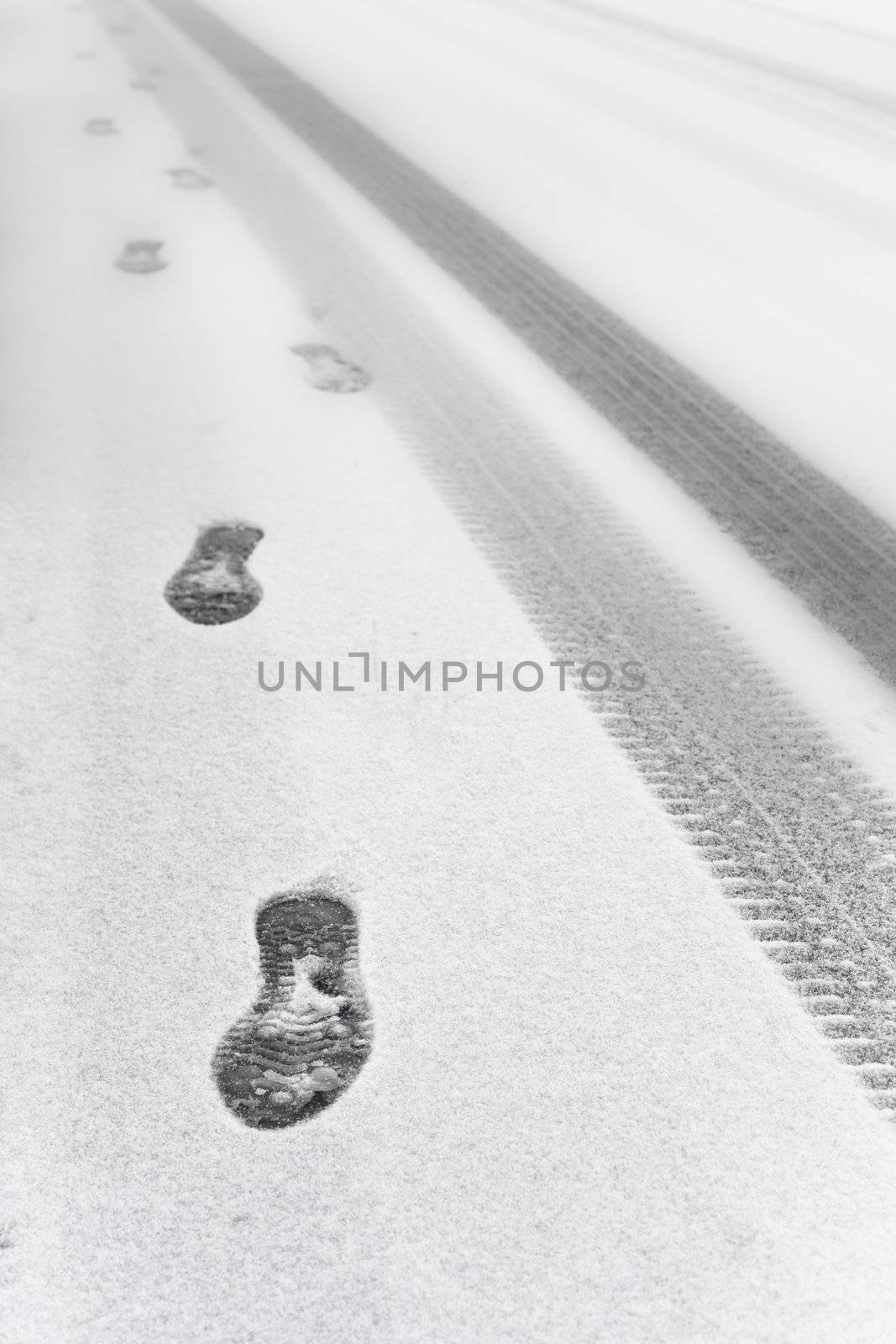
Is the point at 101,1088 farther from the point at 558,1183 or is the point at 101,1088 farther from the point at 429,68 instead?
the point at 429,68

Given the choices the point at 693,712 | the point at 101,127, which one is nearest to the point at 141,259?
the point at 101,127

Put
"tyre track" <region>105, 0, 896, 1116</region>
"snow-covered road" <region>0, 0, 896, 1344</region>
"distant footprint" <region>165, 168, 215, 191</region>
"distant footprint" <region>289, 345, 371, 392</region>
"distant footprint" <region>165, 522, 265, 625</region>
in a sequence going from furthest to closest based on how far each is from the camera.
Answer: "distant footprint" <region>165, 168, 215, 191</region>, "distant footprint" <region>289, 345, 371, 392</region>, "distant footprint" <region>165, 522, 265, 625</region>, "tyre track" <region>105, 0, 896, 1116</region>, "snow-covered road" <region>0, 0, 896, 1344</region>

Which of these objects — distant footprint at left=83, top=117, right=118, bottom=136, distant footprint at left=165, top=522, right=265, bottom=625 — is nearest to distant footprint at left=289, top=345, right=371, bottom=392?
distant footprint at left=165, top=522, right=265, bottom=625

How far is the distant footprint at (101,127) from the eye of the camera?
3172mm

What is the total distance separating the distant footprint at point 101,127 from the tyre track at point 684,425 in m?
0.75

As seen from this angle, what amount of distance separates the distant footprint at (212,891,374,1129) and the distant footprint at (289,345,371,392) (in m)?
1.12

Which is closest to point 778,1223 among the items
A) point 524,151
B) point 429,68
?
point 524,151

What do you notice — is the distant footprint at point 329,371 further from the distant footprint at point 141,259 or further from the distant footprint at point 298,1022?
the distant footprint at point 298,1022

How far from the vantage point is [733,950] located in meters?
0.95

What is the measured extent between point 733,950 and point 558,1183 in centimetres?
26

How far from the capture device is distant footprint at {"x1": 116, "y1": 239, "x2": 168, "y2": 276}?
229 centimetres

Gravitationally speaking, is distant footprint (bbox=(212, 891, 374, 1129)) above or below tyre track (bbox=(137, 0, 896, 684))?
below

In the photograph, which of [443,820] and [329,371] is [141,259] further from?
[443,820]

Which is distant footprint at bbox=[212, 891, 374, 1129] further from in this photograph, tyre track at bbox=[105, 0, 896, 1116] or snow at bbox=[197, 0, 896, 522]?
snow at bbox=[197, 0, 896, 522]
